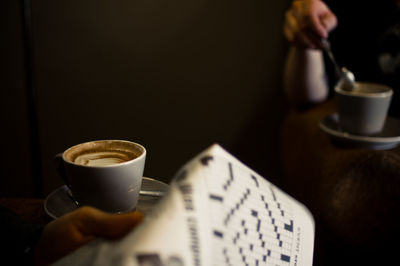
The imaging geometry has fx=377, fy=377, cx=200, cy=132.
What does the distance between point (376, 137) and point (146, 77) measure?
99 centimetres

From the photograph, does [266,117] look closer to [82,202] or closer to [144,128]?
[144,128]

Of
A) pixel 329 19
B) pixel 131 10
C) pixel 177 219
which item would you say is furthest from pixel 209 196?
pixel 131 10

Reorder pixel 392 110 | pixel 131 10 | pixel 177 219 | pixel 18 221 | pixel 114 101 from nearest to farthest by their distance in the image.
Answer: pixel 177 219, pixel 18 221, pixel 392 110, pixel 131 10, pixel 114 101

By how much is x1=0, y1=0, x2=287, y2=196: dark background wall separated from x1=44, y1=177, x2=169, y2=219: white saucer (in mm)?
871

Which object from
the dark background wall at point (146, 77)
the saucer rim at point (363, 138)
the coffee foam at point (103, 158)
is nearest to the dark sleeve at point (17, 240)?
the coffee foam at point (103, 158)

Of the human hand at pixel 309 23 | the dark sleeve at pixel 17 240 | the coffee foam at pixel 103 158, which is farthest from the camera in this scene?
the human hand at pixel 309 23

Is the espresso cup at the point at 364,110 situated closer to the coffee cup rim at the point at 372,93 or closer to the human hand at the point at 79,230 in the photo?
the coffee cup rim at the point at 372,93

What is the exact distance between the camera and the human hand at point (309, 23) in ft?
2.91

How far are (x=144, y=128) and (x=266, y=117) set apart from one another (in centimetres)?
54

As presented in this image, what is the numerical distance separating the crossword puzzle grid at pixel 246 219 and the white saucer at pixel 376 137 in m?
0.49

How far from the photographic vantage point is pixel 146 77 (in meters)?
1.56

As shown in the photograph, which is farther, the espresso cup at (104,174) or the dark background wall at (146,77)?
the dark background wall at (146,77)

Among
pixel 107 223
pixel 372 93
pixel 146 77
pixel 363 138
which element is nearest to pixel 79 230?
pixel 107 223

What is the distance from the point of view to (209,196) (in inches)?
10.9
